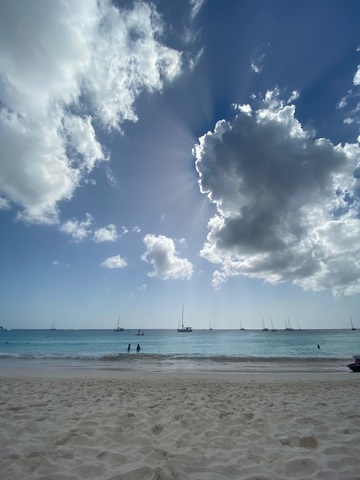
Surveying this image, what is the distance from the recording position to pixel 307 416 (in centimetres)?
624

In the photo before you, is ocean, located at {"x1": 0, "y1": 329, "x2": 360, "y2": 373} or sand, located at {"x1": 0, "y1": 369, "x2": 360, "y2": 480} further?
ocean, located at {"x1": 0, "y1": 329, "x2": 360, "y2": 373}

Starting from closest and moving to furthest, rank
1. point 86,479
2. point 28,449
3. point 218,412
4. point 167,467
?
point 86,479
point 167,467
point 28,449
point 218,412

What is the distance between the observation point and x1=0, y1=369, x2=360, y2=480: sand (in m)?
3.81

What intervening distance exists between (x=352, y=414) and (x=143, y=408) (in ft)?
18.0

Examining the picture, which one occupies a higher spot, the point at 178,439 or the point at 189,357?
the point at 189,357

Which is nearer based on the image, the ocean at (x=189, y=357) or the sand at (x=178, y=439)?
the sand at (x=178, y=439)

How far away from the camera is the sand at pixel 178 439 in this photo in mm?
3809

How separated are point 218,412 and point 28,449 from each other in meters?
4.56

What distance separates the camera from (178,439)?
4957 mm

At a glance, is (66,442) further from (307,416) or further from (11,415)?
(307,416)

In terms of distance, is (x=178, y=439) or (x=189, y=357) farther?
(x=189, y=357)

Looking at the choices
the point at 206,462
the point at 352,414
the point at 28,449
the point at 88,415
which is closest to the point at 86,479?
the point at 28,449

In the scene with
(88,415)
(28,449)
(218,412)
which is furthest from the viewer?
(218,412)

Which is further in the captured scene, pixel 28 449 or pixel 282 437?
pixel 282 437
